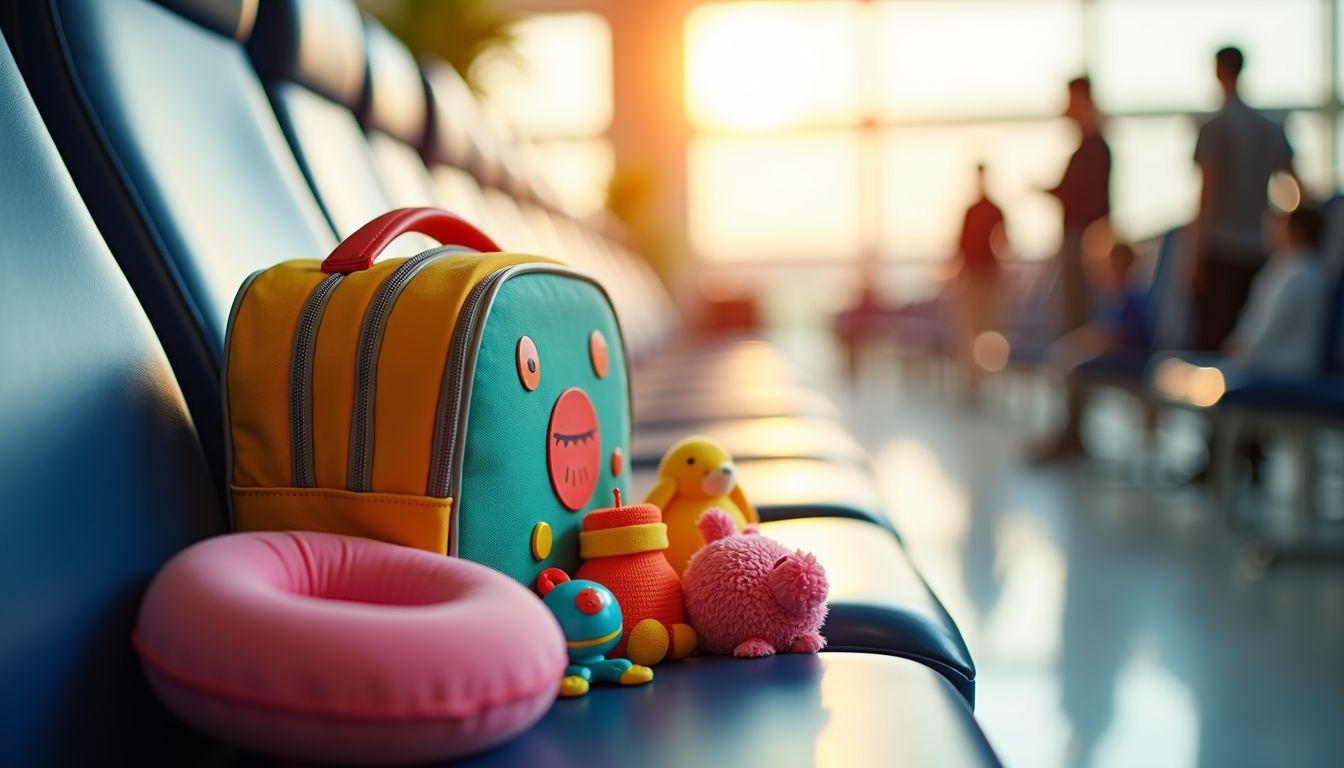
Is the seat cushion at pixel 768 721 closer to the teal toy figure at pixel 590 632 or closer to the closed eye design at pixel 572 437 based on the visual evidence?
the teal toy figure at pixel 590 632

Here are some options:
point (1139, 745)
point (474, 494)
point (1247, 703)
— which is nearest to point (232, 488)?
point (474, 494)

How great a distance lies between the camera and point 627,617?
0.69 metres

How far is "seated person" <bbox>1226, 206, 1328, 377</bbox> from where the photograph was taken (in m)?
2.62

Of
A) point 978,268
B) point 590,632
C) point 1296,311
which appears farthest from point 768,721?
point 978,268

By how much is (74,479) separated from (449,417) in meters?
0.18

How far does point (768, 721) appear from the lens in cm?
56

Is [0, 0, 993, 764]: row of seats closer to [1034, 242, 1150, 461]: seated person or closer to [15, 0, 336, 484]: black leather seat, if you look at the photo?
[15, 0, 336, 484]: black leather seat

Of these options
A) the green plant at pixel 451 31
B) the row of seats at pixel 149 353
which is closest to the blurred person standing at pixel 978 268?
the green plant at pixel 451 31

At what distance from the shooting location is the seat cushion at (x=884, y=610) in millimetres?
704

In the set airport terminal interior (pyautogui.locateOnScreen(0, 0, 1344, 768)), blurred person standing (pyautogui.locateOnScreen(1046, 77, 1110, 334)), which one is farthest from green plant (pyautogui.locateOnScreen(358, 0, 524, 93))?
blurred person standing (pyautogui.locateOnScreen(1046, 77, 1110, 334))

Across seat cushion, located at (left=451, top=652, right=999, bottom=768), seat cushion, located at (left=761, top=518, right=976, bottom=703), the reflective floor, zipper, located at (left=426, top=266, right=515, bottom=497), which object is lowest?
the reflective floor

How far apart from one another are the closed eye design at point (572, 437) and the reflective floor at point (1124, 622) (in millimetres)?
724

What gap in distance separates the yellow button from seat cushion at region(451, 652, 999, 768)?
0.10 metres

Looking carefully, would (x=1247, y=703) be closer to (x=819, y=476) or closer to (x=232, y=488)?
(x=819, y=476)
